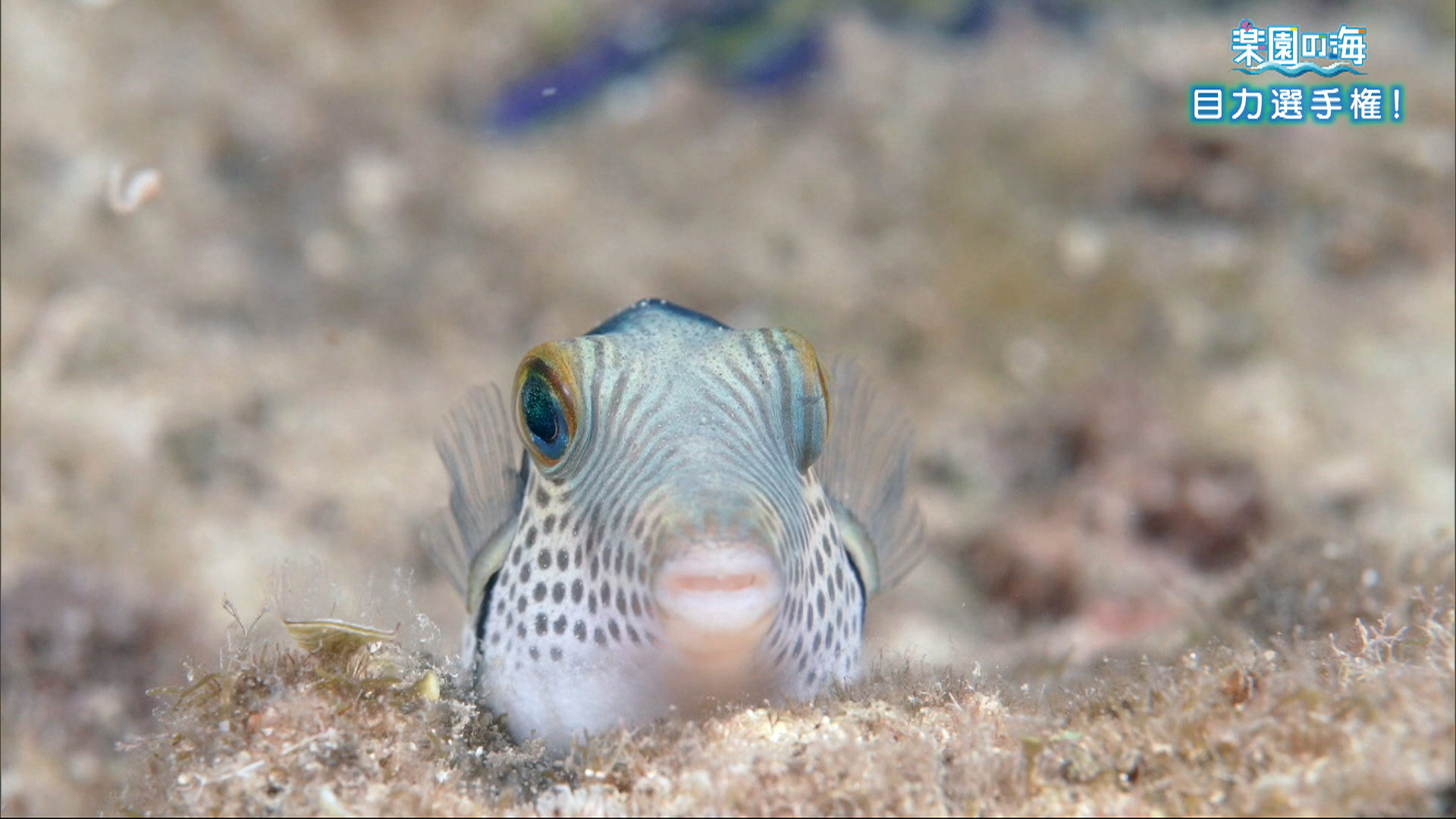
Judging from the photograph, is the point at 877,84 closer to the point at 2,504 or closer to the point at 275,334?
the point at 275,334

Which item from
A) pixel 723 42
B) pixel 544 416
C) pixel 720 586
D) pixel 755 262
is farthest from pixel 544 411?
pixel 723 42

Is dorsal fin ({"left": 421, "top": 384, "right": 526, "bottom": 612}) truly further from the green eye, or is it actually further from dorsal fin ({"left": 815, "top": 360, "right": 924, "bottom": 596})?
dorsal fin ({"left": 815, "top": 360, "right": 924, "bottom": 596})

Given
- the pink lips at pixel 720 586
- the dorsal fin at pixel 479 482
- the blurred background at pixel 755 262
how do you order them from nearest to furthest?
the pink lips at pixel 720 586
the dorsal fin at pixel 479 482
the blurred background at pixel 755 262

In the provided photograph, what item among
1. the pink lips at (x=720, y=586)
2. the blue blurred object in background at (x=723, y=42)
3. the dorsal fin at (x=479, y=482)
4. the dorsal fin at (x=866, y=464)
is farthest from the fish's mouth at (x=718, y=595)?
the blue blurred object in background at (x=723, y=42)

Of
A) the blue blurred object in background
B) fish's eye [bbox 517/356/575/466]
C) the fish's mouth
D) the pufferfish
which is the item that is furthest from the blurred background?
the fish's mouth

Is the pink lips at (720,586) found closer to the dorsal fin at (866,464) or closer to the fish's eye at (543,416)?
the fish's eye at (543,416)

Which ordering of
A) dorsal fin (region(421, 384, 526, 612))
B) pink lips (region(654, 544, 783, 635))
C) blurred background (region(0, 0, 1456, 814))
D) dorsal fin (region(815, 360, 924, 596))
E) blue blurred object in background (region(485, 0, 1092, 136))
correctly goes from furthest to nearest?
blue blurred object in background (region(485, 0, 1092, 136)) < blurred background (region(0, 0, 1456, 814)) < dorsal fin (region(815, 360, 924, 596)) < dorsal fin (region(421, 384, 526, 612)) < pink lips (region(654, 544, 783, 635))
